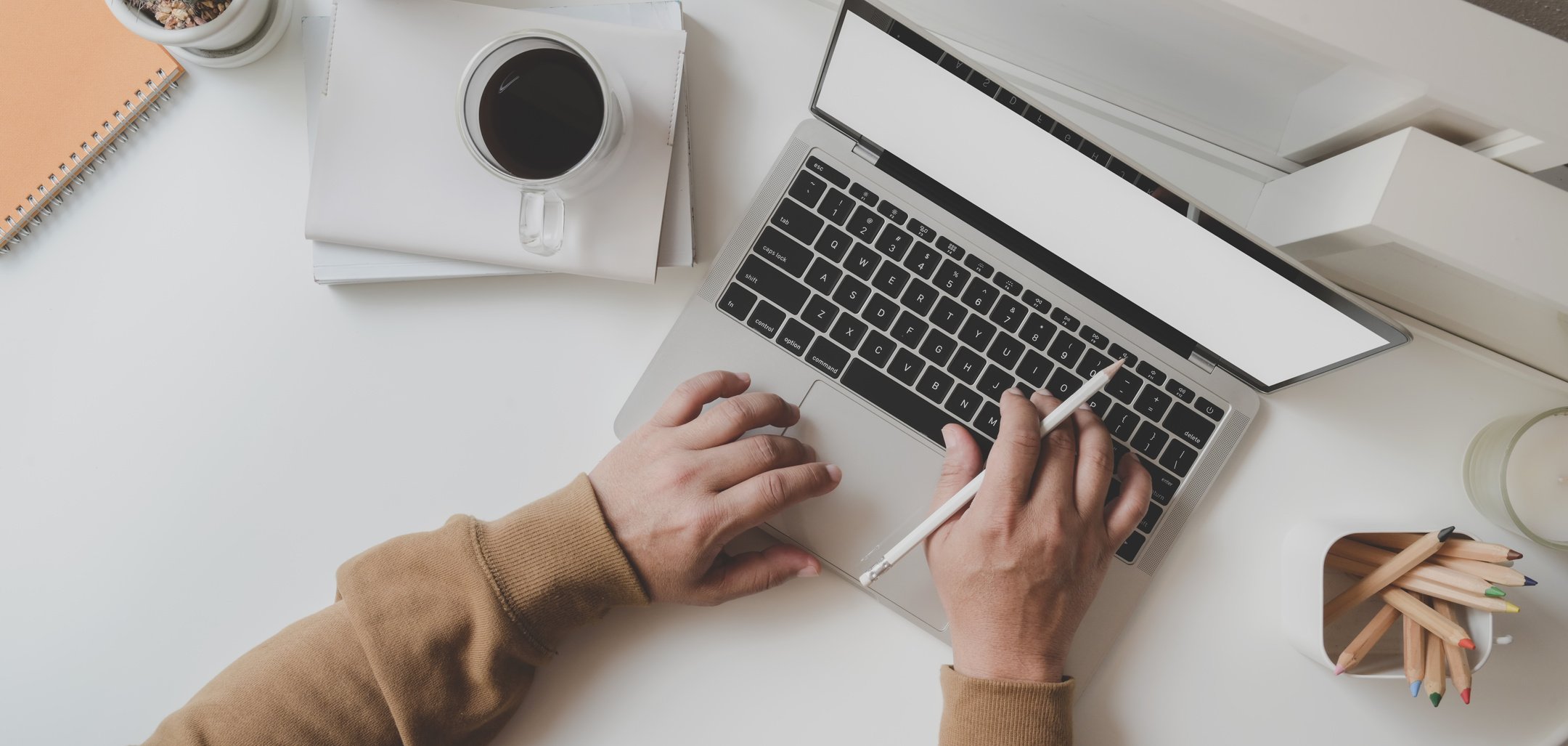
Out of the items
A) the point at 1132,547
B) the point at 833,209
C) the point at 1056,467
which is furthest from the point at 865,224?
the point at 1132,547

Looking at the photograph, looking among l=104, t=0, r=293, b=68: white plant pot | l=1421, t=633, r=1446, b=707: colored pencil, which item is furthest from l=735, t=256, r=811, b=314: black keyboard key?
l=1421, t=633, r=1446, b=707: colored pencil

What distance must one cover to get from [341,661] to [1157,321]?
2.28 ft

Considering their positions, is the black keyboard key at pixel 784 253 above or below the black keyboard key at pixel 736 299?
above

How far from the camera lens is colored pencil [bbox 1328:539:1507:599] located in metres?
0.57

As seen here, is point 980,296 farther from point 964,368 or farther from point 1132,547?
point 1132,547

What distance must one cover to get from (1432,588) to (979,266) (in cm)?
41

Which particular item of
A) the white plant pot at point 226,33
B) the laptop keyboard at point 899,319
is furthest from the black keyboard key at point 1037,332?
the white plant pot at point 226,33

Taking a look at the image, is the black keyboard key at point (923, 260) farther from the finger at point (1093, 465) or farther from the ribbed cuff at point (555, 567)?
the ribbed cuff at point (555, 567)

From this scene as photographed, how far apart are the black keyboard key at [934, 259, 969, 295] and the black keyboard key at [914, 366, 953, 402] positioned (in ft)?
0.22

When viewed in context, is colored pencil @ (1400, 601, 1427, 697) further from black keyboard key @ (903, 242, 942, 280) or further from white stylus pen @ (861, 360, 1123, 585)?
black keyboard key @ (903, 242, 942, 280)

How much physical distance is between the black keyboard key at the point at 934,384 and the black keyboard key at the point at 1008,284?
0.09 metres

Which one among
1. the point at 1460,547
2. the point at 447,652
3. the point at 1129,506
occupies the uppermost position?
the point at 1460,547

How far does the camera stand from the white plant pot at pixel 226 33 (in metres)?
0.59

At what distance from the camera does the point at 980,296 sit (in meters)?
0.66
